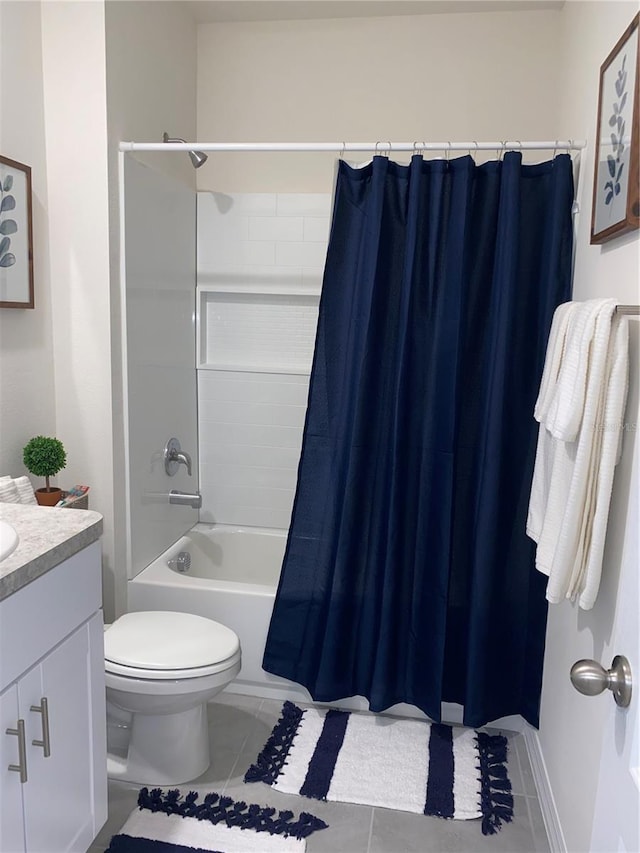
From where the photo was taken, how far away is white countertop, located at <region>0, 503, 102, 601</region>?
128cm

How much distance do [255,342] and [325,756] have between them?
1767 mm

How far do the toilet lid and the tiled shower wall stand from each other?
41.1 inches

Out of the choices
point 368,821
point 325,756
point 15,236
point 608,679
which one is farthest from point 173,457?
point 608,679

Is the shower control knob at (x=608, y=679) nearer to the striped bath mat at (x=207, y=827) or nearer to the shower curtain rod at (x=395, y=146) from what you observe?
the striped bath mat at (x=207, y=827)

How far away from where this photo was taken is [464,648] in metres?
2.32

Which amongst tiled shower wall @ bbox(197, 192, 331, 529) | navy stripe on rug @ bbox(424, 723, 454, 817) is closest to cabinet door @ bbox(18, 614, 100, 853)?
navy stripe on rug @ bbox(424, 723, 454, 817)

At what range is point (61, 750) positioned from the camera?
1.48 metres

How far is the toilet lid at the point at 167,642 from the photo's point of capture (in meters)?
1.96

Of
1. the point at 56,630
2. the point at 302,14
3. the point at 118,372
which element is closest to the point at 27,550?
the point at 56,630

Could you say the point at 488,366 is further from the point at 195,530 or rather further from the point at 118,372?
the point at 195,530

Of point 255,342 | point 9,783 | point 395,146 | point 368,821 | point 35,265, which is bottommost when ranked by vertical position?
point 368,821

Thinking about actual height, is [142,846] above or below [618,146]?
below

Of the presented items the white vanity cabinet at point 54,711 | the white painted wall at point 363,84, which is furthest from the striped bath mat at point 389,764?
the white painted wall at point 363,84

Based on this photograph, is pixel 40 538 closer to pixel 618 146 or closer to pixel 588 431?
pixel 588 431
